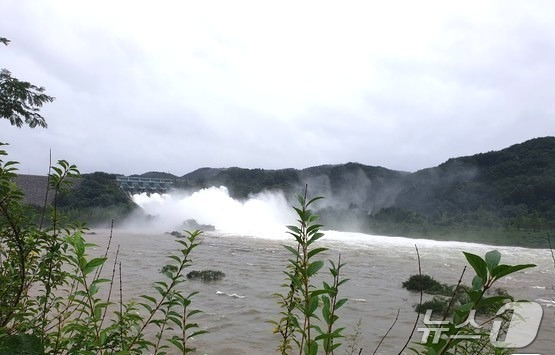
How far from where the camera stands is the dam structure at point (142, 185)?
252 feet

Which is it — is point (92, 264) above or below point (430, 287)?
above

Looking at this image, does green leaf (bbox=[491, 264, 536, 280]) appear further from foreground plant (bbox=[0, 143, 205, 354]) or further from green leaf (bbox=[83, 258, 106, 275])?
foreground plant (bbox=[0, 143, 205, 354])

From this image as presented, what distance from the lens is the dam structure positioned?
76750 millimetres

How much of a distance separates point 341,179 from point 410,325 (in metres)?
102

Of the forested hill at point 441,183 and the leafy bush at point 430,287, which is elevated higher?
the forested hill at point 441,183

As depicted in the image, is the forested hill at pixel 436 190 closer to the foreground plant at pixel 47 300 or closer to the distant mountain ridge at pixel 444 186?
the distant mountain ridge at pixel 444 186

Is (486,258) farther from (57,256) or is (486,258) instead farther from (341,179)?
(341,179)

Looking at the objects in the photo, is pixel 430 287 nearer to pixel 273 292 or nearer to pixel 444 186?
pixel 273 292

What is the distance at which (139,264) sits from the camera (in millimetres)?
17219

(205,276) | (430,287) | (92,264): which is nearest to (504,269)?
(92,264)

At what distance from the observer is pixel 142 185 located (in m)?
81.4

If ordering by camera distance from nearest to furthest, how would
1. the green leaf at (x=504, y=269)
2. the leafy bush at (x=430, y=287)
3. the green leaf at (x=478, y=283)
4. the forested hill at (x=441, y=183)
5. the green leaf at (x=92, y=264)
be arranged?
the green leaf at (x=504, y=269) → the green leaf at (x=478, y=283) → the green leaf at (x=92, y=264) → the leafy bush at (x=430, y=287) → the forested hill at (x=441, y=183)

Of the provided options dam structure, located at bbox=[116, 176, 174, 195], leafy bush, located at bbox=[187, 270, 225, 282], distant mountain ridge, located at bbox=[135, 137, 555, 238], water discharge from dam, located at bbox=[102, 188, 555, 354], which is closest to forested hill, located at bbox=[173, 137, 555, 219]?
distant mountain ridge, located at bbox=[135, 137, 555, 238]

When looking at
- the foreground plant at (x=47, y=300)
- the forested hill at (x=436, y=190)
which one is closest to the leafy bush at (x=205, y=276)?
the foreground plant at (x=47, y=300)
